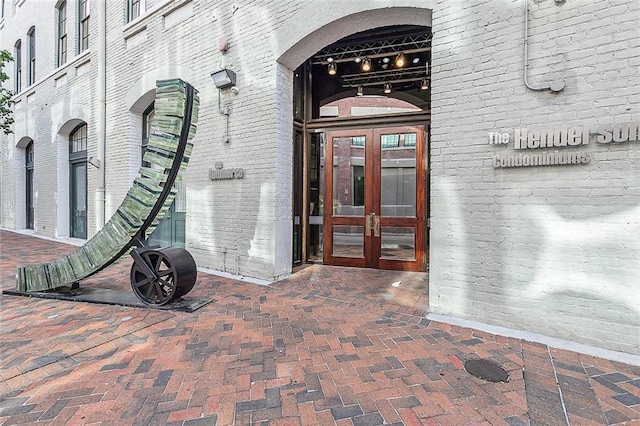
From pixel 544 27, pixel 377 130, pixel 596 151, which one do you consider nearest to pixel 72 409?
pixel 596 151

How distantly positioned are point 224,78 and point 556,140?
4540 millimetres

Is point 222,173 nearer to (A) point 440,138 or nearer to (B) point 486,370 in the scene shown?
(A) point 440,138

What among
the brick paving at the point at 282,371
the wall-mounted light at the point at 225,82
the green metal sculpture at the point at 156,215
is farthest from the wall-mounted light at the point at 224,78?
the brick paving at the point at 282,371

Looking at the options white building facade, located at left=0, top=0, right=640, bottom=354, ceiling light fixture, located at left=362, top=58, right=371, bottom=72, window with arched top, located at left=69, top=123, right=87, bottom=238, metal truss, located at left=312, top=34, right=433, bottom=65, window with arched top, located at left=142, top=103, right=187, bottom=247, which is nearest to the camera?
white building facade, located at left=0, top=0, right=640, bottom=354

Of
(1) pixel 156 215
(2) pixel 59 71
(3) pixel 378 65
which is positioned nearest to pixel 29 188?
(2) pixel 59 71

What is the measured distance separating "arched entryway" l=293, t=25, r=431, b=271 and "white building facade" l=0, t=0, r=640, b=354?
48 millimetres

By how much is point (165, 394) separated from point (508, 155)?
3.54 m

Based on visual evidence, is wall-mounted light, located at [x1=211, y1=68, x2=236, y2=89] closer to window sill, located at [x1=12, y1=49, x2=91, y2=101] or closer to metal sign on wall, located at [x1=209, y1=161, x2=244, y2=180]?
metal sign on wall, located at [x1=209, y1=161, x2=244, y2=180]

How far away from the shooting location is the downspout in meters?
7.75

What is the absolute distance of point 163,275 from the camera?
3.77 metres

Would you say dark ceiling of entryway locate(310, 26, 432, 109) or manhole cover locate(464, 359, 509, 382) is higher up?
dark ceiling of entryway locate(310, 26, 432, 109)

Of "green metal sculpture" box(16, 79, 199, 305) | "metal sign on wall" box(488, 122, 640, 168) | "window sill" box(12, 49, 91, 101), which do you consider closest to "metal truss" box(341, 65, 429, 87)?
"metal sign on wall" box(488, 122, 640, 168)

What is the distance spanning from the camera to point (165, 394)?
2.17 meters

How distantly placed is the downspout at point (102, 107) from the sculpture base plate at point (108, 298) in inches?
150
